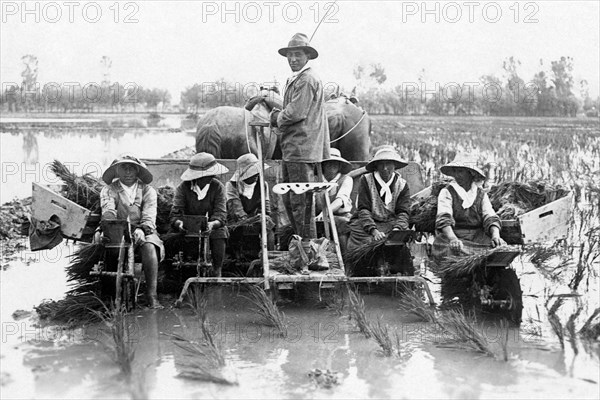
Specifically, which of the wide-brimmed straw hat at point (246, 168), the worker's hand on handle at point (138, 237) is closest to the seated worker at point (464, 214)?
the wide-brimmed straw hat at point (246, 168)

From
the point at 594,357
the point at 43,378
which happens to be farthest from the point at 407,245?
the point at 43,378

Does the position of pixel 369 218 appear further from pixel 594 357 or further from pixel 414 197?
pixel 594 357

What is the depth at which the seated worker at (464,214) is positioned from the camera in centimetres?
621

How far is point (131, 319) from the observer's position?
5801 mm

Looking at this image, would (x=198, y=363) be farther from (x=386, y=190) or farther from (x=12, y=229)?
(x=12, y=229)

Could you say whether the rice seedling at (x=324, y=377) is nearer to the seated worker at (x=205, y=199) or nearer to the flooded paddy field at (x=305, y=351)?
the flooded paddy field at (x=305, y=351)

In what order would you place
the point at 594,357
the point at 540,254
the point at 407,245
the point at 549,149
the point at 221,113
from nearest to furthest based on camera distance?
the point at 594,357
the point at 540,254
the point at 407,245
the point at 221,113
the point at 549,149

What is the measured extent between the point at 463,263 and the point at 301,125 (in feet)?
5.74

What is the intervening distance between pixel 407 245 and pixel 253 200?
5.12 ft

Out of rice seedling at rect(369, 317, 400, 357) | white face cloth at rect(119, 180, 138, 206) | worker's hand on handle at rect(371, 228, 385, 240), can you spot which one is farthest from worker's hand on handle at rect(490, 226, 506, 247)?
white face cloth at rect(119, 180, 138, 206)

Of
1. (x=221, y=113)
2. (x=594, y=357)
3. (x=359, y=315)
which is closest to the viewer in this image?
(x=594, y=357)

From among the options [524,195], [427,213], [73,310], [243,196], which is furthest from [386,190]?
[73,310]

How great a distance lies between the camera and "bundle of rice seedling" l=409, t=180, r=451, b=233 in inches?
264

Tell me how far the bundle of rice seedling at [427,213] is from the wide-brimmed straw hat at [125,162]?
7.73ft
